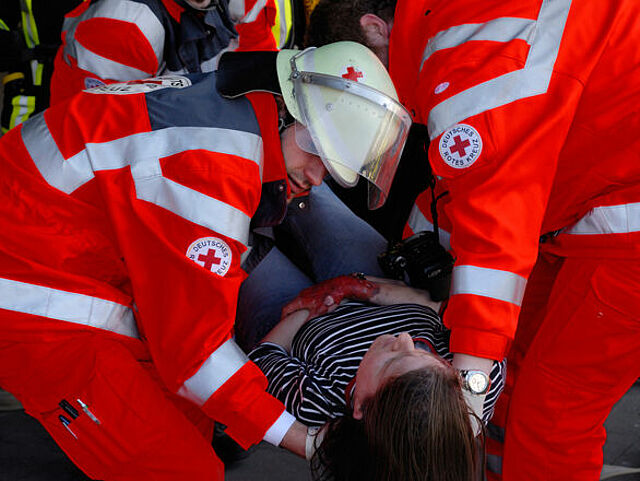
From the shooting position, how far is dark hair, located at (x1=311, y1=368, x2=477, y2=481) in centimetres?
167

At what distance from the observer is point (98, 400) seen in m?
1.75

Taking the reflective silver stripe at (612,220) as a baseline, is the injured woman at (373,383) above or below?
below

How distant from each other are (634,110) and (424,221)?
928 millimetres

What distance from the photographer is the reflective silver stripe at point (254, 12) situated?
2.96 meters

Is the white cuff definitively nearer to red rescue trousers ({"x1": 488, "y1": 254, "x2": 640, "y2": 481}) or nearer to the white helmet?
the white helmet

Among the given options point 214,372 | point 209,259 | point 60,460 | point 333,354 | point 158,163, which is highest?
point 158,163

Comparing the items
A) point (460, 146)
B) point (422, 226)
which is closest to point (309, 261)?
point (422, 226)

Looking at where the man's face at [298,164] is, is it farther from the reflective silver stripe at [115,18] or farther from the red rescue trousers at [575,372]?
the reflective silver stripe at [115,18]

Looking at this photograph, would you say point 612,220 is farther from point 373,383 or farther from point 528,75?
point 373,383

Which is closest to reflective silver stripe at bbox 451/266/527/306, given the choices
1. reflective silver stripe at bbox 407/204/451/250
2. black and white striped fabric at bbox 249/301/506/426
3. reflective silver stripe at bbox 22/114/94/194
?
black and white striped fabric at bbox 249/301/506/426

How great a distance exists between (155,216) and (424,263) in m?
1.08

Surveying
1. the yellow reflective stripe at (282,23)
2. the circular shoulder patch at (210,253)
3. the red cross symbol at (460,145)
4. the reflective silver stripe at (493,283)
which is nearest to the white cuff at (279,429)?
the circular shoulder patch at (210,253)

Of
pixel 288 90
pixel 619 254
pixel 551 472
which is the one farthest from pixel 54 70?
pixel 551 472

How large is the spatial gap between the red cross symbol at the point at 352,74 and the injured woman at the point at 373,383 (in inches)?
30.1
